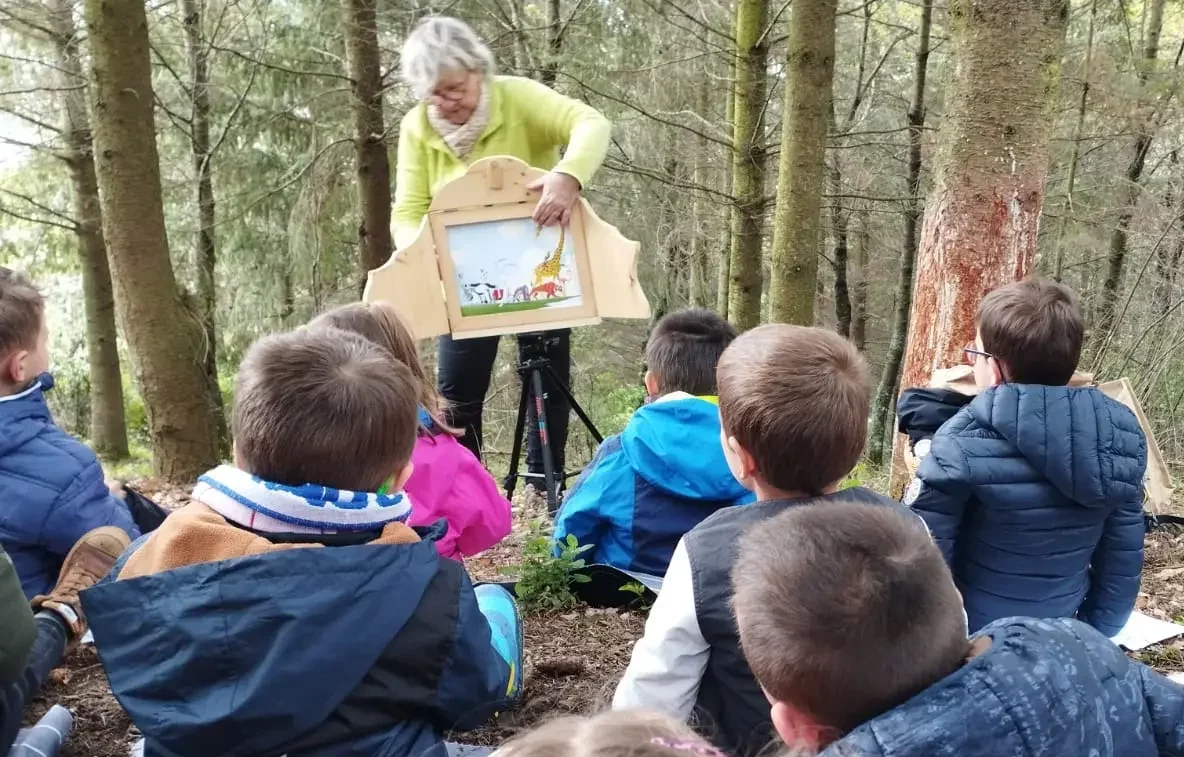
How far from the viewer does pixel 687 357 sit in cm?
295

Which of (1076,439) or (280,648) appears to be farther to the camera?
(1076,439)

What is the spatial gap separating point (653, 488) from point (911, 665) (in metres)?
1.59

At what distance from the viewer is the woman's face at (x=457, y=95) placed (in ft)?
11.9

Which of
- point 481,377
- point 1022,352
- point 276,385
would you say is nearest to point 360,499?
point 276,385

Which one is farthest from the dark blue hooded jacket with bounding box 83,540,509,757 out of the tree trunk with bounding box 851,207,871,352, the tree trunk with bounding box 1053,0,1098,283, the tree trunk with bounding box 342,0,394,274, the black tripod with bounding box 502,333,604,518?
the tree trunk with bounding box 851,207,871,352

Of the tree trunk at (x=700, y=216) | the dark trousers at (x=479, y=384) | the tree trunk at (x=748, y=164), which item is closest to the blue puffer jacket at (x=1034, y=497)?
the dark trousers at (x=479, y=384)

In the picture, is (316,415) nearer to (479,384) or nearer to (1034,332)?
(1034,332)

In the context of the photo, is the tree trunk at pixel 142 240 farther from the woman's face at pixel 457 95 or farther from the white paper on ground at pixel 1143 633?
the white paper on ground at pixel 1143 633

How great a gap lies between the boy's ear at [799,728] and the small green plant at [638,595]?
5.08 ft

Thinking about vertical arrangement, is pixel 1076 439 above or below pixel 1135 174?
below

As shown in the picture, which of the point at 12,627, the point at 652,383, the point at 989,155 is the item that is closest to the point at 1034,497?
the point at 652,383

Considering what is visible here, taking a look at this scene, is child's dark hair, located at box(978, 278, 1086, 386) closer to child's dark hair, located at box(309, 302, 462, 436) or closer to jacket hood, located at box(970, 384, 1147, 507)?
jacket hood, located at box(970, 384, 1147, 507)

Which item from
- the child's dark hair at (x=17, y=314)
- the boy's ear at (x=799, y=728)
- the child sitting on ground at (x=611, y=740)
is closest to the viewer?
the child sitting on ground at (x=611, y=740)

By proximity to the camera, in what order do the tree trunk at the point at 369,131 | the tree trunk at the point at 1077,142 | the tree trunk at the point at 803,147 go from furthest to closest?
the tree trunk at the point at 1077,142, the tree trunk at the point at 369,131, the tree trunk at the point at 803,147
